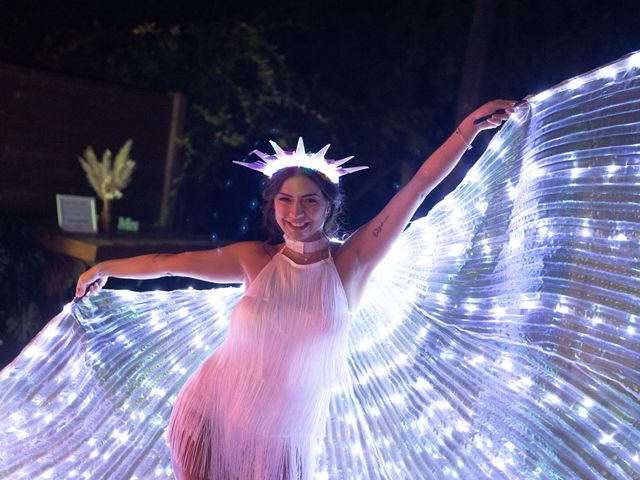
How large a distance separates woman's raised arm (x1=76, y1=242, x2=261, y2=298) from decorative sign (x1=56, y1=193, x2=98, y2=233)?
2290 millimetres

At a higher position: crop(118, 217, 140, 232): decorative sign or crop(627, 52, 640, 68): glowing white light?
crop(627, 52, 640, 68): glowing white light

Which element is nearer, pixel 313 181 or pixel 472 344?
pixel 313 181

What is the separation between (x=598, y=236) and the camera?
178 cm

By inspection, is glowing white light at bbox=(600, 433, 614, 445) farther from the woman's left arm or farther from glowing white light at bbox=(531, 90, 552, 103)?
glowing white light at bbox=(531, 90, 552, 103)

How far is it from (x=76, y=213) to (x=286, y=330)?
293cm

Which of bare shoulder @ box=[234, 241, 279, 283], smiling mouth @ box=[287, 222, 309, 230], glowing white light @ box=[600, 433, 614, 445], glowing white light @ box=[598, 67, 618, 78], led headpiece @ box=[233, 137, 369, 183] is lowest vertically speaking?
glowing white light @ box=[600, 433, 614, 445]

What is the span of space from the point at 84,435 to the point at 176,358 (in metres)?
0.44

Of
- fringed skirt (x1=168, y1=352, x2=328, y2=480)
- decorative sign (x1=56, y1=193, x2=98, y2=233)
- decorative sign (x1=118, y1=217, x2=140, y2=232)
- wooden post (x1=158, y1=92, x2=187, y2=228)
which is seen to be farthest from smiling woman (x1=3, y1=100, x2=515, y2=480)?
wooden post (x1=158, y1=92, x2=187, y2=228)

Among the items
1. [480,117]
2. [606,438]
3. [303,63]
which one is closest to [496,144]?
[480,117]

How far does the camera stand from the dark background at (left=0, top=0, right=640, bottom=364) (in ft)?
16.5

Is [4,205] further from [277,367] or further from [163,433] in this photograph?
[277,367]

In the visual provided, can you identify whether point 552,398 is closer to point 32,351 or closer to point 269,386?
point 269,386

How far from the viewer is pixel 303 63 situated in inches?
227

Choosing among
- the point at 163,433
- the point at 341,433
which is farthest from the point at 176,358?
the point at 341,433
